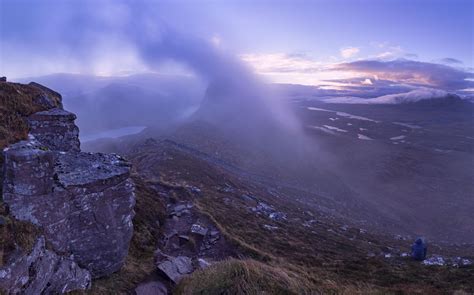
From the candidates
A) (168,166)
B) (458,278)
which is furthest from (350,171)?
(458,278)

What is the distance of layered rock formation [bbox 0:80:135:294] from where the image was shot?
7.24 metres

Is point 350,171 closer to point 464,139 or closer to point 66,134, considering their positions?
point 66,134

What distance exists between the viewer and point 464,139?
3861 inches

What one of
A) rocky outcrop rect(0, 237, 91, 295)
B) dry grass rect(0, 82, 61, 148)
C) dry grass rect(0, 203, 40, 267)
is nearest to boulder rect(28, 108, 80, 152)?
dry grass rect(0, 82, 61, 148)

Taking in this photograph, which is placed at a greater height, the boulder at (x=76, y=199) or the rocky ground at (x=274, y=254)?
the boulder at (x=76, y=199)

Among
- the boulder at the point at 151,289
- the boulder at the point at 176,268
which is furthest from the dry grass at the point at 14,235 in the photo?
the boulder at the point at 176,268

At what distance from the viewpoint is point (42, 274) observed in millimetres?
7027

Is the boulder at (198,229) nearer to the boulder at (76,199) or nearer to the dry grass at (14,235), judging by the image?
the boulder at (76,199)

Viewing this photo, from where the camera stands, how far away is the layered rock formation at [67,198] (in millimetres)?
7242

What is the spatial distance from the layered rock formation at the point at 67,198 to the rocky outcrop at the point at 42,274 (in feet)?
0.07

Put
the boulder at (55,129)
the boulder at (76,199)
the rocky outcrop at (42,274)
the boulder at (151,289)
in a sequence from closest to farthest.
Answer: the rocky outcrop at (42,274) → the boulder at (76,199) → the boulder at (151,289) → the boulder at (55,129)

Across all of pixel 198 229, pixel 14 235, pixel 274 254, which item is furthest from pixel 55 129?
pixel 274 254

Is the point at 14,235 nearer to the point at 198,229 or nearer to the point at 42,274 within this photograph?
the point at 42,274

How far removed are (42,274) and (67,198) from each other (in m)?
1.93
